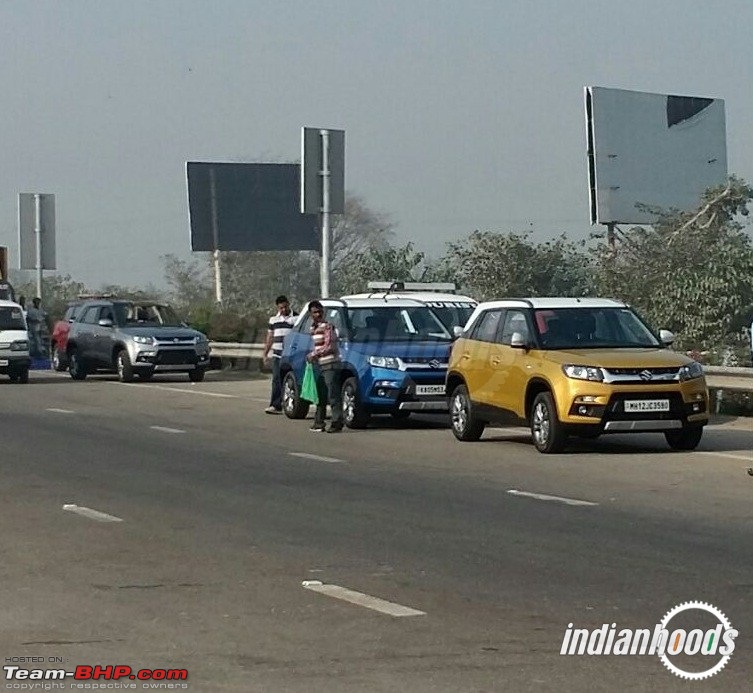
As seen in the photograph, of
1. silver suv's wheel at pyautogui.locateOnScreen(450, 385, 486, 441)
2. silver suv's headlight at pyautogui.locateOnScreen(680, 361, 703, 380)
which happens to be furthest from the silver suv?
silver suv's headlight at pyautogui.locateOnScreen(680, 361, 703, 380)

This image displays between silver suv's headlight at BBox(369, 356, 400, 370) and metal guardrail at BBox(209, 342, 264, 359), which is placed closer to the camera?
silver suv's headlight at BBox(369, 356, 400, 370)

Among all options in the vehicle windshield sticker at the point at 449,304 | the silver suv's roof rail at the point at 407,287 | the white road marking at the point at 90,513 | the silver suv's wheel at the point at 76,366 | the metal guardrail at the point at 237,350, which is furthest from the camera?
the metal guardrail at the point at 237,350

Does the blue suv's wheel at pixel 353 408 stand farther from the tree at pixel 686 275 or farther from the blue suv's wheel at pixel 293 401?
the tree at pixel 686 275

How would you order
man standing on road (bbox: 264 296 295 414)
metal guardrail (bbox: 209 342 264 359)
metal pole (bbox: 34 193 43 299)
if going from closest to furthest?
1. man standing on road (bbox: 264 296 295 414)
2. metal guardrail (bbox: 209 342 264 359)
3. metal pole (bbox: 34 193 43 299)

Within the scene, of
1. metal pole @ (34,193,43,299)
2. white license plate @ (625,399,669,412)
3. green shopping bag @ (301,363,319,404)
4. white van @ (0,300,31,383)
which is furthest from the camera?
metal pole @ (34,193,43,299)

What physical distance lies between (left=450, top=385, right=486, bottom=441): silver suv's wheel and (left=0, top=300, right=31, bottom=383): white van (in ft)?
50.7

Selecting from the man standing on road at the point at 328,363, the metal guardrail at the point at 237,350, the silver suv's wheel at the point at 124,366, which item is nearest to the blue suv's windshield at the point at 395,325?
the man standing on road at the point at 328,363

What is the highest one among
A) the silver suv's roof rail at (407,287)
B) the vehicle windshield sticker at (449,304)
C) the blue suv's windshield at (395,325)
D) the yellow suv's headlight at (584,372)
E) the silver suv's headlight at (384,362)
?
the silver suv's roof rail at (407,287)

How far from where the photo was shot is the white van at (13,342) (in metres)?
33.9

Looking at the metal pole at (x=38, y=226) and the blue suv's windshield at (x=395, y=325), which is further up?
the metal pole at (x=38, y=226)

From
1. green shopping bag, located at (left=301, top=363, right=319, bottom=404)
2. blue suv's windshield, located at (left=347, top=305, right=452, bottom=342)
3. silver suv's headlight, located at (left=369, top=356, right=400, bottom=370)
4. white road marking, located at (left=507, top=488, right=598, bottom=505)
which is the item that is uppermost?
blue suv's windshield, located at (left=347, top=305, right=452, bottom=342)

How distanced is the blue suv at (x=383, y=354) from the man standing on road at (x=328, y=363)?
0.34m

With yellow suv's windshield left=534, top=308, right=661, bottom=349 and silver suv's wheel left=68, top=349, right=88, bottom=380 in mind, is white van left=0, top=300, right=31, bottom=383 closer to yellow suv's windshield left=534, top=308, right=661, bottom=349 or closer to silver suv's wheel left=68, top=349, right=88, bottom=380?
silver suv's wheel left=68, top=349, right=88, bottom=380

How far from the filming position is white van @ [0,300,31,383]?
33875 millimetres
